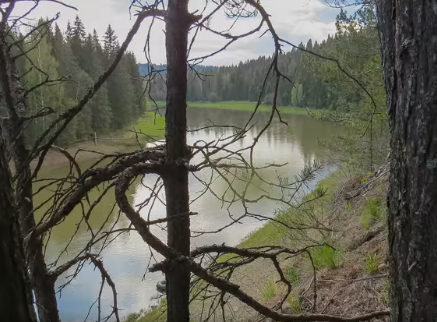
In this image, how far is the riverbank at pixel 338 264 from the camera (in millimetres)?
2898

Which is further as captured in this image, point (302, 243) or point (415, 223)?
point (302, 243)

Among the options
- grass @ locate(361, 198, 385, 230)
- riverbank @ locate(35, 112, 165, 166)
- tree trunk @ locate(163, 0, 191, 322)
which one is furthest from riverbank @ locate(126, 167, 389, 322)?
riverbank @ locate(35, 112, 165, 166)

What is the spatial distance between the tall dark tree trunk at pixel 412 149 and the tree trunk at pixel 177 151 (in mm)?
692

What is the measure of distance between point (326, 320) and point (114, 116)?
53.7 ft

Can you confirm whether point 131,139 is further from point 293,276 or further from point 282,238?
point 282,238

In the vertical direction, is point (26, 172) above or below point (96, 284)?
above

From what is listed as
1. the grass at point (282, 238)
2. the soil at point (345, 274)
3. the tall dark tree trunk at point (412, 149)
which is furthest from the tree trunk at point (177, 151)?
the grass at point (282, 238)

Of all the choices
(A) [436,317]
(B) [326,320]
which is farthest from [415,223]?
(B) [326,320]

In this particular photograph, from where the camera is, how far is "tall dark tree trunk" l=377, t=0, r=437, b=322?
0.93m

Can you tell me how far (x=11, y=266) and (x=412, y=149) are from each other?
3.09 ft

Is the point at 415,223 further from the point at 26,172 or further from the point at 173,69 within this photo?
the point at 26,172

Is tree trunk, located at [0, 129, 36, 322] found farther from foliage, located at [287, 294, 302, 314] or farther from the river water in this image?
the river water

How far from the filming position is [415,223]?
1019mm

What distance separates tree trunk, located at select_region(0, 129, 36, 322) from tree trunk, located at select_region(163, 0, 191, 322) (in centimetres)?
74
